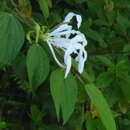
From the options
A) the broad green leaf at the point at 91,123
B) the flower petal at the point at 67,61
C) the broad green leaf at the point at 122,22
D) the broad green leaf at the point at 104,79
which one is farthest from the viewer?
the broad green leaf at the point at 122,22

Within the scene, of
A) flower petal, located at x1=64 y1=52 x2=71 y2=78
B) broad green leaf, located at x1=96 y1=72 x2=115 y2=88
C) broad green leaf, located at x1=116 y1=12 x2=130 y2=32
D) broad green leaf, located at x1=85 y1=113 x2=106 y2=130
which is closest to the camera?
flower petal, located at x1=64 y1=52 x2=71 y2=78

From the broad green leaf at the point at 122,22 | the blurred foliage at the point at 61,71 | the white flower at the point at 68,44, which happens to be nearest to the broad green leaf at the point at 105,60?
the blurred foliage at the point at 61,71

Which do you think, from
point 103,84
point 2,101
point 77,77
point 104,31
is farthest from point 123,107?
point 77,77

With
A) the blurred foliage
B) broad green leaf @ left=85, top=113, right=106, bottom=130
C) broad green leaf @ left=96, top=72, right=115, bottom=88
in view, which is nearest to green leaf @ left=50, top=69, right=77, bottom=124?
the blurred foliage

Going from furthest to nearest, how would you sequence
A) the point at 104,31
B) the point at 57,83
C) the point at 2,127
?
the point at 104,31 → the point at 2,127 → the point at 57,83

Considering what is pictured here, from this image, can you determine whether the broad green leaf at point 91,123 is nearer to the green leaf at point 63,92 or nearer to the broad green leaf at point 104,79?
the broad green leaf at point 104,79

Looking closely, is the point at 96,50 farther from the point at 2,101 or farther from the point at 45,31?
the point at 45,31

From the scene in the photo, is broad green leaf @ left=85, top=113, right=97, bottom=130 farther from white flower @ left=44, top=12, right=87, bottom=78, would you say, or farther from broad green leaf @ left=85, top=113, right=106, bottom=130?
white flower @ left=44, top=12, right=87, bottom=78
